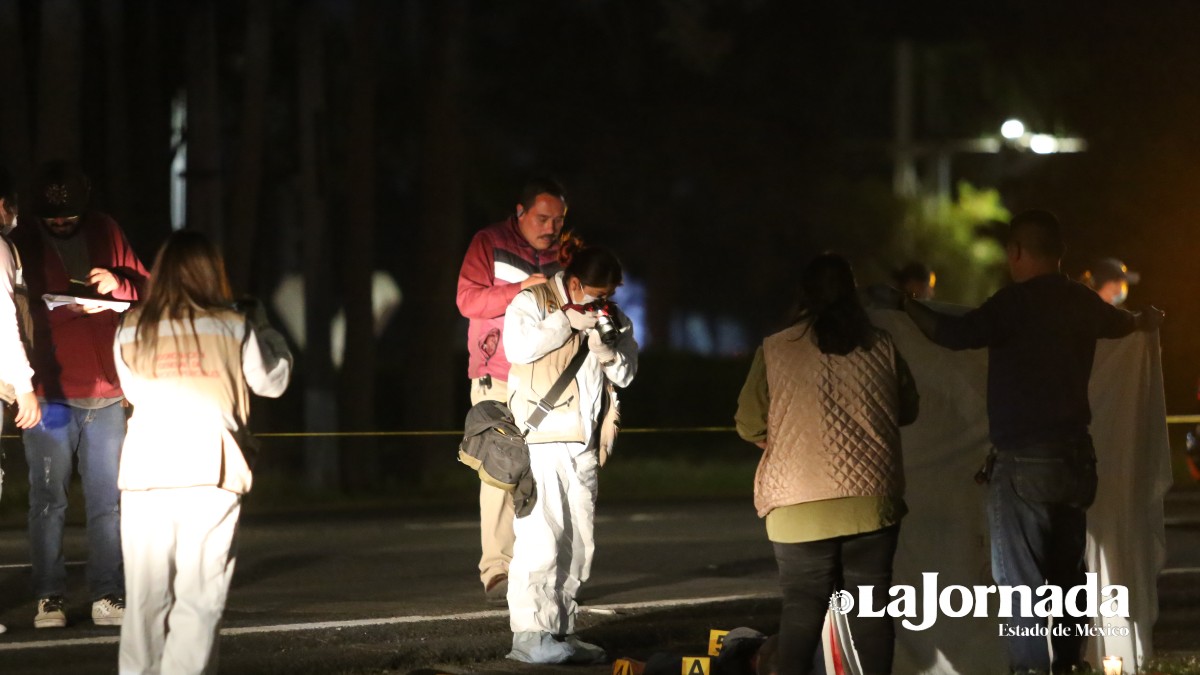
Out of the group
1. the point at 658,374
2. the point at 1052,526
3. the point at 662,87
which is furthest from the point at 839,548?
the point at 662,87

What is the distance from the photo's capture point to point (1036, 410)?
742 centimetres

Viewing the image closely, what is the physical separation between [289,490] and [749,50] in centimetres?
1766

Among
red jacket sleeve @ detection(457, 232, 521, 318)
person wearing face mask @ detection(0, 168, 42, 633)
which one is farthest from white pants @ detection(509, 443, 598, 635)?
person wearing face mask @ detection(0, 168, 42, 633)

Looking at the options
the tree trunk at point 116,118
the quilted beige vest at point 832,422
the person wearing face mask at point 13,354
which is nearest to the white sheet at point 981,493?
the quilted beige vest at point 832,422

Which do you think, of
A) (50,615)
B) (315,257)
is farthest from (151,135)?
(50,615)

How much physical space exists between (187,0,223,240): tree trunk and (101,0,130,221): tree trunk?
5.53 ft

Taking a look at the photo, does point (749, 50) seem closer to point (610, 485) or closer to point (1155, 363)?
point (610, 485)

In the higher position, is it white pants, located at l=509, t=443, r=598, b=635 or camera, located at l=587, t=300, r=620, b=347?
camera, located at l=587, t=300, r=620, b=347

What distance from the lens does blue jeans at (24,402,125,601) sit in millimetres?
8547

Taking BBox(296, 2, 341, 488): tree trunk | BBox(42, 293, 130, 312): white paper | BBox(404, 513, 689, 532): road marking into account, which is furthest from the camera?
BBox(296, 2, 341, 488): tree trunk

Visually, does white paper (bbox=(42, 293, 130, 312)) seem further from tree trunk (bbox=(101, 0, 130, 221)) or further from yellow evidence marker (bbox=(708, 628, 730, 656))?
tree trunk (bbox=(101, 0, 130, 221))

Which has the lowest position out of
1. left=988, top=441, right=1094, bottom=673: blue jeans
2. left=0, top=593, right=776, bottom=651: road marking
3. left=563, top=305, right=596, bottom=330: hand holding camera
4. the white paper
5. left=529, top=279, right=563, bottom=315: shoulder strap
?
left=0, top=593, right=776, bottom=651: road marking

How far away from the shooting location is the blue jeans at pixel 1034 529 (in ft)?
24.3

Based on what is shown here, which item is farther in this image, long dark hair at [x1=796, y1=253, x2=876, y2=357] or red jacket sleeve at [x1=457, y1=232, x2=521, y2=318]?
red jacket sleeve at [x1=457, y1=232, x2=521, y2=318]
